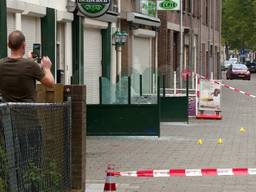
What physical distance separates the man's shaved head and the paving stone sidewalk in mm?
2547

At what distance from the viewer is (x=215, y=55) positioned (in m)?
55.3

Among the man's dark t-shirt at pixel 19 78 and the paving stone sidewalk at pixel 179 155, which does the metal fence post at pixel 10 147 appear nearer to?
the man's dark t-shirt at pixel 19 78

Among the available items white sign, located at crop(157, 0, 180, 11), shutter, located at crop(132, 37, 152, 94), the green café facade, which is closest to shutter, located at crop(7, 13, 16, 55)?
the green café facade

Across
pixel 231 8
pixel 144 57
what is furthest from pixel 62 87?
pixel 231 8

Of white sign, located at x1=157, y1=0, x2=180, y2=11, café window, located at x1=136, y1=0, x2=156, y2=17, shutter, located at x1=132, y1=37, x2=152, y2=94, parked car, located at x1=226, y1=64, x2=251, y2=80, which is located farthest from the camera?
parked car, located at x1=226, y1=64, x2=251, y2=80

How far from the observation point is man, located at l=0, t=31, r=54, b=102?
298 inches

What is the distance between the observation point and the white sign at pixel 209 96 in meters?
21.9

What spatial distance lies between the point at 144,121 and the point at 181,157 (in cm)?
287

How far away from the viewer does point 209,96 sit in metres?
22.0

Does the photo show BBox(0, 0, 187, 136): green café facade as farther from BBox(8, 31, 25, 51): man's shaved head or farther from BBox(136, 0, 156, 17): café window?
BBox(8, 31, 25, 51): man's shaved head

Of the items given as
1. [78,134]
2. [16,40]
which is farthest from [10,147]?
[78,134]

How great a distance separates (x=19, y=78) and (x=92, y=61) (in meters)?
13.8

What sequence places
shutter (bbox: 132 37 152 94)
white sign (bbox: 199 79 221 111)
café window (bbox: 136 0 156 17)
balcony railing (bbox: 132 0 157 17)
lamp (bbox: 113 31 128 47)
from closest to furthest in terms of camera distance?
white sign (bbox: 199 79 221 111) < lamp (bbox: 113 31 128 47) < balcony railing (bbox: 132 0 157 17) < café window (bbox: 136 0 156 17) < shutter (bbox: 132 37 152 94)

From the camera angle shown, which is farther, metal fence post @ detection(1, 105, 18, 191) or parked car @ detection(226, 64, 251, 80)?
parked car @ detection(226, 64, 251, 80)
